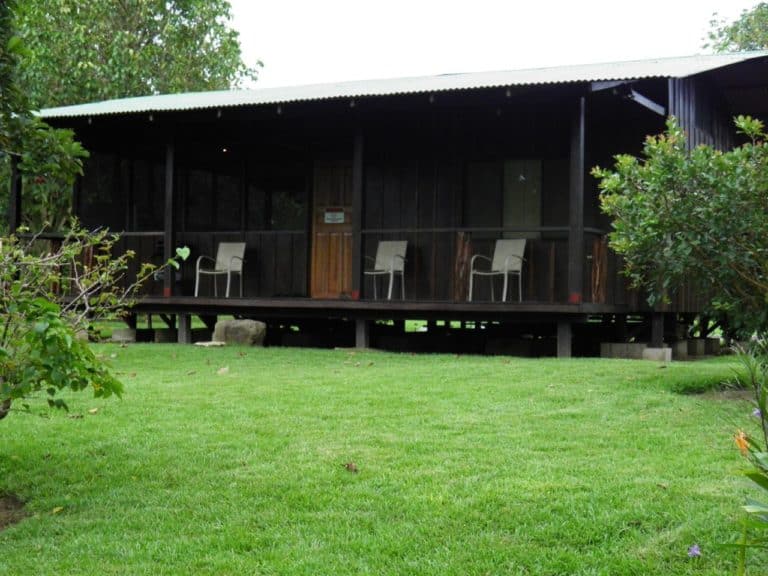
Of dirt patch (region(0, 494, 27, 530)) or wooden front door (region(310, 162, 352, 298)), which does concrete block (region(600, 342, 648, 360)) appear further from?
dirt patch (region(0, 494, 27, 530))

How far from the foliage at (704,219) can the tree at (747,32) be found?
24666mm

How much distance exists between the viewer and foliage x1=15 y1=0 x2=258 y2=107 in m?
22.9

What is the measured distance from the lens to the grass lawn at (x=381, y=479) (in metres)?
4.25

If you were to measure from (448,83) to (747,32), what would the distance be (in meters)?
22.9

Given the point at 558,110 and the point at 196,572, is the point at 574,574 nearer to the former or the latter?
the point at 196,572

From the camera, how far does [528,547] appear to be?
4.27 m

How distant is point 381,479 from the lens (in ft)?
17.2

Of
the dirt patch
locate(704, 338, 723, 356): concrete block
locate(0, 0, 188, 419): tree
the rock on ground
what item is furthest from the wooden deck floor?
the dirt patch

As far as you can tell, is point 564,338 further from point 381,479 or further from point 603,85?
point 381,479

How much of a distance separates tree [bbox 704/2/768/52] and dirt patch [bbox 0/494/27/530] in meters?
29.5

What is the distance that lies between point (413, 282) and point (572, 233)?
119 inches

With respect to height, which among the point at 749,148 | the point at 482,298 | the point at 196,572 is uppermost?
the point at 749,148

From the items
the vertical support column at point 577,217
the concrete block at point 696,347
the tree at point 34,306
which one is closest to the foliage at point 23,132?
the tree at point 34,306

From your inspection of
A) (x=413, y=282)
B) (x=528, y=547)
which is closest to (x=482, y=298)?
(x=413, y=282)
